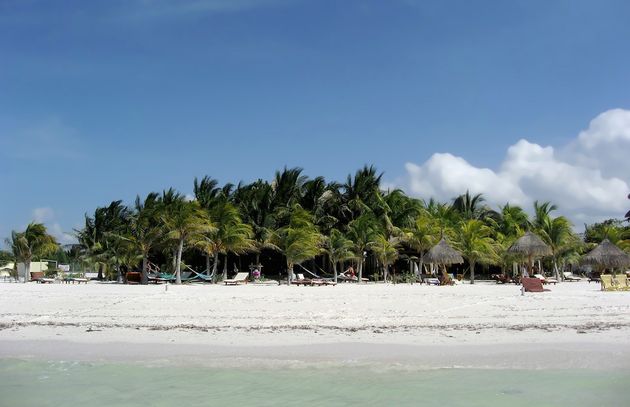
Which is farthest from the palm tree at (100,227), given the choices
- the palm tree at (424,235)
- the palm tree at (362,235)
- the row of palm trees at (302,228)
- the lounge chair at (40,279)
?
the palm tree at (424,235)

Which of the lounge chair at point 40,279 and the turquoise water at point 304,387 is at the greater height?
the lounge chair at point 40,279

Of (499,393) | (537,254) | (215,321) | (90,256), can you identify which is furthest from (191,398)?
(90,256)

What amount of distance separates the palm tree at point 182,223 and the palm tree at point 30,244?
8370 mm

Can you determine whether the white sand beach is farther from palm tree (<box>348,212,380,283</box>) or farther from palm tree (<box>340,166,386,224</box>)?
palm tree (<box>340,166,386,224</box>)

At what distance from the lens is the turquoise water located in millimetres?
6551

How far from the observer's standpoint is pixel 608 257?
1083 inches

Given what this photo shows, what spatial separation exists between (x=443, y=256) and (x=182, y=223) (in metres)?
12.5

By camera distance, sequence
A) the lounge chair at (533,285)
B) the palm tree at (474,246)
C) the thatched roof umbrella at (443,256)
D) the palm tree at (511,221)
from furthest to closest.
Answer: the palm tree at (511,221), the palm tree at (474,246), the thatched roof umbrella at (443,256), the lounge chair at (533,285)

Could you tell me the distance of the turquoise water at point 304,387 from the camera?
21.5 feet

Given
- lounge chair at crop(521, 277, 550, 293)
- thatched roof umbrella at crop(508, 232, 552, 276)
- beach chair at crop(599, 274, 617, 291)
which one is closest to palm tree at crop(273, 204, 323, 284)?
thatched roof umbrella at crop(508, 232, 552, 276)

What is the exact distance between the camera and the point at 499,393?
6.79 m

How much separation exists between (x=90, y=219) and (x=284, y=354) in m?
27.8

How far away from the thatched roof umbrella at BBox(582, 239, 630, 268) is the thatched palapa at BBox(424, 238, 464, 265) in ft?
21.5

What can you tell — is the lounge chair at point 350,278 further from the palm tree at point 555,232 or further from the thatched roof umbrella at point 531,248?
the palm tree at point 555,232
